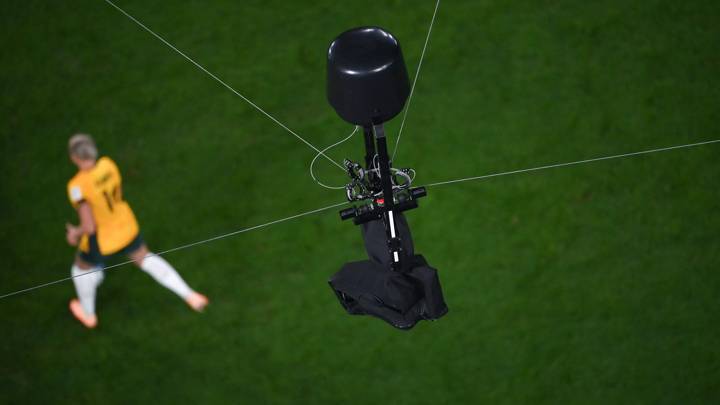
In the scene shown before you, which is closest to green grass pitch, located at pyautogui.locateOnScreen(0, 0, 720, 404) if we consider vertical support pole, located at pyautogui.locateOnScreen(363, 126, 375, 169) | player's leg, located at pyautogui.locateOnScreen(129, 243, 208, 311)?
player's leg, located at pyautogui.locateOnScreen(129, 243, 208, 311)

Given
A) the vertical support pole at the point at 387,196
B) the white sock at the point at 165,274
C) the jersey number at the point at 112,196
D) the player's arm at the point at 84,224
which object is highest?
the jersey number at the point at 112,196

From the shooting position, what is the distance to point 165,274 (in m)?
7.61

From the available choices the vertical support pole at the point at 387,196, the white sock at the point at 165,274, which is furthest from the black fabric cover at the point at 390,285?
the white sock at the point at 165,274

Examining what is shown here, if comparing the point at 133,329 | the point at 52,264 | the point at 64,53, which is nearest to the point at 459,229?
the point at 133,329

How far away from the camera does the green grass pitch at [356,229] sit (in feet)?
25.3

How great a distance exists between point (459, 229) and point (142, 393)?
286cm

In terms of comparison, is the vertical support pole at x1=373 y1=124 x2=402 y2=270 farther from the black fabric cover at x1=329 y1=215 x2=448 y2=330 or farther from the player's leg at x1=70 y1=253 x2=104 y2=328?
the player's leg at x1=70 y1=253 x2=104 y2=328

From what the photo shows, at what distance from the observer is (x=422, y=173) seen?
820 centimetres

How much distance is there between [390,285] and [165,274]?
Result: 3.17 meters

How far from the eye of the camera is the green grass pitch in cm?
771

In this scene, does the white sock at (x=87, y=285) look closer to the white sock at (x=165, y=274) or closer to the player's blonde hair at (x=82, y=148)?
the white sock at (x=165, y=274)

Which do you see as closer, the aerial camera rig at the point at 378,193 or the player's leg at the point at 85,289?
the aerial camera rig at the point at 378,193

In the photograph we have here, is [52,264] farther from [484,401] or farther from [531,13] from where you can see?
[531,13]

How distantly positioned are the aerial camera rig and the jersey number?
8.68 ft
